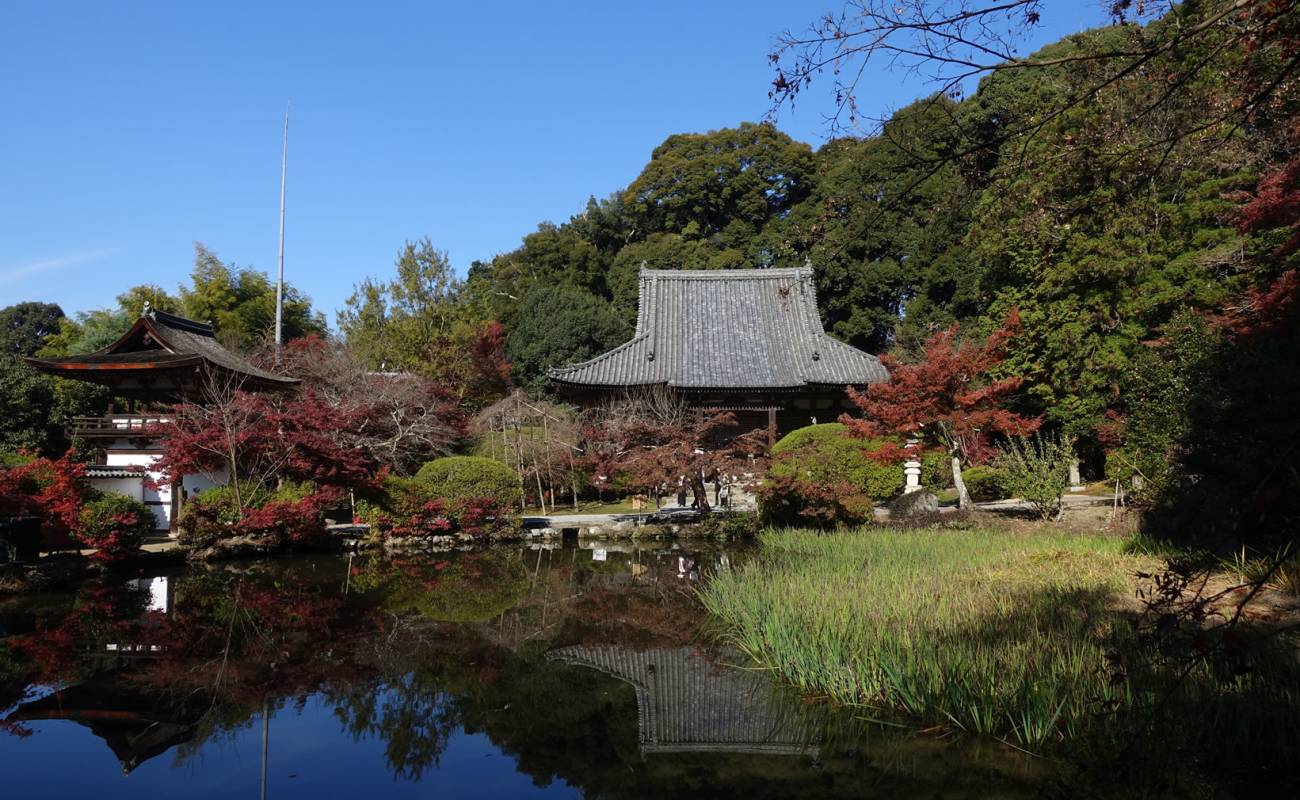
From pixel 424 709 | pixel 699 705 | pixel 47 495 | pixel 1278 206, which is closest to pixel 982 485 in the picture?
pixel 1278 206

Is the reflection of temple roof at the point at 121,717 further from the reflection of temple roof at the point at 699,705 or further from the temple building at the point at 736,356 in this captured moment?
the temple building at the point at 736,356

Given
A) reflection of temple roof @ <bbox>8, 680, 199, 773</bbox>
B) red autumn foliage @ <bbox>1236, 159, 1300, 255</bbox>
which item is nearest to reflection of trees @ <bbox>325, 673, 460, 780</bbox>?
reflection of temple roof @ <bbox>8, 680, 199, 773</bbox>

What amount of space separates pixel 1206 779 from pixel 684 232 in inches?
1194

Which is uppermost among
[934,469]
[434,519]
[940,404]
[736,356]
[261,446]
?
[736,356]

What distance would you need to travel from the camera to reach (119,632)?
7.47m

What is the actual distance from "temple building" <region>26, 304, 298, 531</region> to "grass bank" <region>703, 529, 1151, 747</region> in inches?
438

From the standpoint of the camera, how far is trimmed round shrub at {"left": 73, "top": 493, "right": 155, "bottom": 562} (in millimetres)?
10359

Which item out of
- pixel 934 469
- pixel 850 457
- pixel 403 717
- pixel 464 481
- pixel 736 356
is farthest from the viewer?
pixel 736 356

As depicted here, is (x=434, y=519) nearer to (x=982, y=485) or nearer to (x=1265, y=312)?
(x=982, y=485)

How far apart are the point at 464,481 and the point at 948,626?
1008 cm

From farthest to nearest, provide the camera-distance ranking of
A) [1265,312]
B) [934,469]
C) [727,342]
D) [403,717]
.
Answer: [727,342] < [934,469] < [1265,312] < [403,717]

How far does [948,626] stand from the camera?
5.42 metres

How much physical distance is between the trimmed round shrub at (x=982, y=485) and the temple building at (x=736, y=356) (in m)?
3.24

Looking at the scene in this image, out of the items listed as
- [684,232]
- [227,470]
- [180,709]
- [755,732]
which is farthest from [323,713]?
[684,232]
